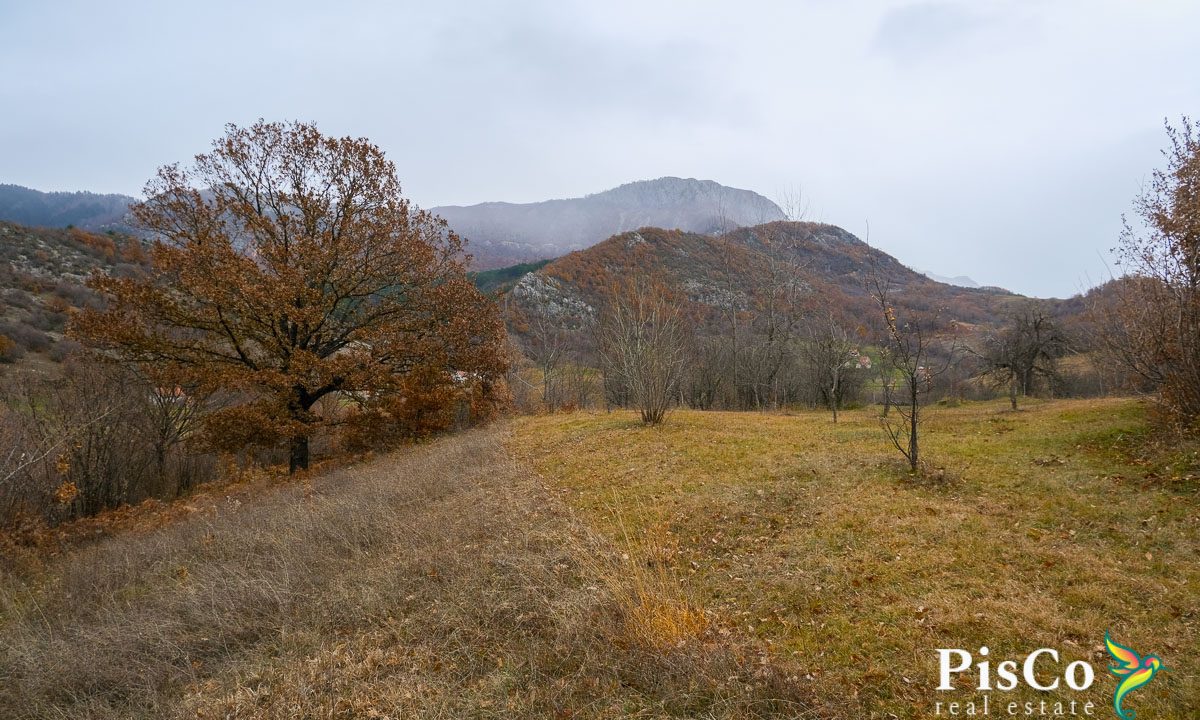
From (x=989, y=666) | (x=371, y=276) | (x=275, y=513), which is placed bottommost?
(x=275, y=513)

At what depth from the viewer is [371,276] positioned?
1490cm

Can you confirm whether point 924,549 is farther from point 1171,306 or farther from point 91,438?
point 91,438

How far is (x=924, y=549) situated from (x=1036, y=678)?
2.06 metres

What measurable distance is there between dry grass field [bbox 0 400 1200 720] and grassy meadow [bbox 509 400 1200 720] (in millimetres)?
31

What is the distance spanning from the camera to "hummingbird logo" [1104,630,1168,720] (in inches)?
121

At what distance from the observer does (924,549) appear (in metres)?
5.34

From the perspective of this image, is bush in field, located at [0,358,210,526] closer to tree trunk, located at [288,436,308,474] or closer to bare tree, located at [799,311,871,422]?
tree trunk, located at [288,436,308,474]

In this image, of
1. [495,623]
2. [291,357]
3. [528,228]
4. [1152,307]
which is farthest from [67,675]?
[528,228]

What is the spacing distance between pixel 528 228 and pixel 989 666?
116 m

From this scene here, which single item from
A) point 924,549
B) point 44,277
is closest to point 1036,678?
point 924,549

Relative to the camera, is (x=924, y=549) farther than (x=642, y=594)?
Yes

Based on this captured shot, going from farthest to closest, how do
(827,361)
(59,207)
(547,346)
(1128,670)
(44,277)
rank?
1. (59,207)
2. (44,277)
3. (547,346)
4. (827,361)
5. (1128,670)

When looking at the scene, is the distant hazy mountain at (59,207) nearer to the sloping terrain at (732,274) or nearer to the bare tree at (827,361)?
the sloping terrain at (732,274)

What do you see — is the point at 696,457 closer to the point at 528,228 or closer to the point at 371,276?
the point at 371,276
